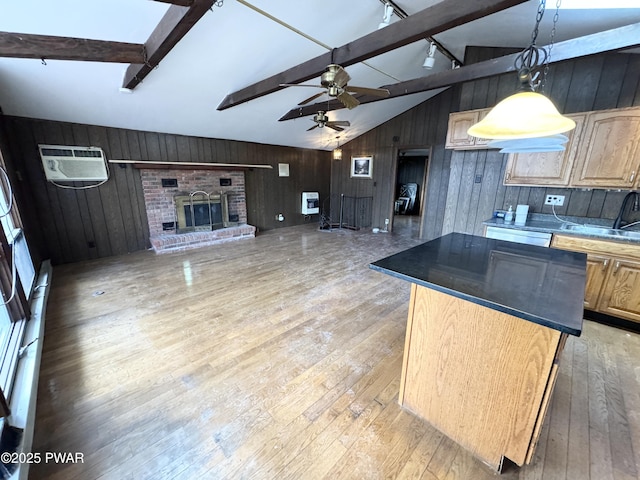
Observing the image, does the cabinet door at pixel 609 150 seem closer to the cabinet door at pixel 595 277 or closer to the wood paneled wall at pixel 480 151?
the wood paneled wall at pixel 480 151

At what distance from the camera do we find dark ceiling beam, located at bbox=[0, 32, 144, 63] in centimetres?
212

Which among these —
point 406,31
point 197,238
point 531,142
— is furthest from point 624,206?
point 197,238

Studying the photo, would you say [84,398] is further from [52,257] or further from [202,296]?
[52,257]

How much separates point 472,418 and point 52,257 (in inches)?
226

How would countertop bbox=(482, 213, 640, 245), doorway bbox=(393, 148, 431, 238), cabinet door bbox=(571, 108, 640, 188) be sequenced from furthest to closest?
doorway bbox=(393, 148, 431, 238)
countertop bbox=(482, 213, 640, 245)
cabinet door bbox=(571, 108, 640, 188)

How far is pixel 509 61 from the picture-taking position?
2945 mm

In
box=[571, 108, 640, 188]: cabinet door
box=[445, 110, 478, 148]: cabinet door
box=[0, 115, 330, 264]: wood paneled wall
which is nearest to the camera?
box=[571, 108, 640, 188]: cabinet door

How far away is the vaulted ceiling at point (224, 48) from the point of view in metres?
2.13

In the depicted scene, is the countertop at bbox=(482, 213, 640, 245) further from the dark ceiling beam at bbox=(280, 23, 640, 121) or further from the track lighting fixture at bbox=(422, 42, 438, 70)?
the track lighting fixture at bbox=(422, 42, 438, 70)

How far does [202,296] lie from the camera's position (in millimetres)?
3090

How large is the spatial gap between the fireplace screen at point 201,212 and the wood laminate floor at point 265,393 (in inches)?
83.3

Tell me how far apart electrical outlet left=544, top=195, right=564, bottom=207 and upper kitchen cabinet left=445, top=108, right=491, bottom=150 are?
1101 mm

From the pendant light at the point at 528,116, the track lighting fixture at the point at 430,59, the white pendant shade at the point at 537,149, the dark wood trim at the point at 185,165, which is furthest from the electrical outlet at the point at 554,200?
the dark wood trim at the point at 185,165

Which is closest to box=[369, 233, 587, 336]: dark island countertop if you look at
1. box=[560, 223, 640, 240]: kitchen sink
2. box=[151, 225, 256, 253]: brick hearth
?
box=[560, 223, 640, 240]: kitchen sink
